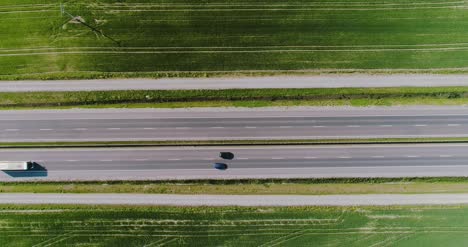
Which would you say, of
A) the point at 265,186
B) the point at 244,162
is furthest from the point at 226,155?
the point at 265,186

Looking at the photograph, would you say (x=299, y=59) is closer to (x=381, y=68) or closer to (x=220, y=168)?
(x=381, y=68)

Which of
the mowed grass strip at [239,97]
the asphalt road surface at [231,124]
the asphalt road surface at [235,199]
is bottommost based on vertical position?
the asphalt road surface at [235,199]

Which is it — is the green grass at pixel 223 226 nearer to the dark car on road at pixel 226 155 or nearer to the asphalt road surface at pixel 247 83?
the dark car on road at pixel 226 155

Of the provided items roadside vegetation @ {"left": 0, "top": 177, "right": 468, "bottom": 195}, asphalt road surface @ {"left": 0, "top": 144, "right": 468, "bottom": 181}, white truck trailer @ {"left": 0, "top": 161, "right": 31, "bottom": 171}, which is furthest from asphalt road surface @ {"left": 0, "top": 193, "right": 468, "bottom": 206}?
white truck trailer @ {"left": 0, "top": 161, "right": 31, "bottom": 171}

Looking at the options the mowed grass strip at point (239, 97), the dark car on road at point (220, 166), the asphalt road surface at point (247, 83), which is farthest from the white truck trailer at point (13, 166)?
the dark car on road at point (220, 166)

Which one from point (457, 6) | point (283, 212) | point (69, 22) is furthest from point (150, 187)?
point (457, 6)

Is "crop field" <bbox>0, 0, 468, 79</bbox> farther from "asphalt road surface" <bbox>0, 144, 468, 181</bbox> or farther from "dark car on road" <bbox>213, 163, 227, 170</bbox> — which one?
"dark car on road" <bbox>213, 163, 227, 170</bbox>
